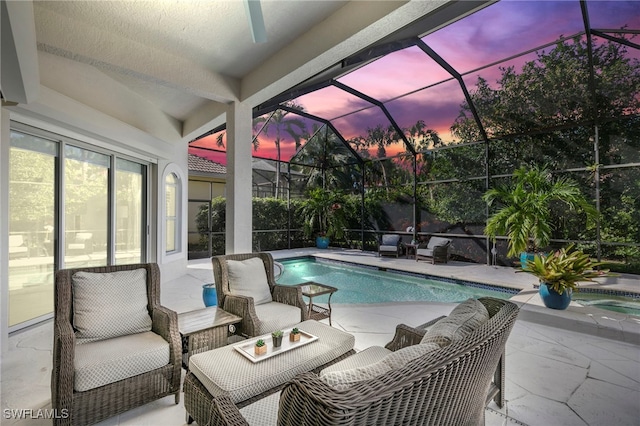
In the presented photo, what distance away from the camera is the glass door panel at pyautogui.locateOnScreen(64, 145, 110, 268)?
14.1 feet

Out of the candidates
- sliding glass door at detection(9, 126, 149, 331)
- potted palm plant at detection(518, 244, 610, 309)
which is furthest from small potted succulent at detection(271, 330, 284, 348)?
potted palm plant at detection(518, 244, 610, 309)

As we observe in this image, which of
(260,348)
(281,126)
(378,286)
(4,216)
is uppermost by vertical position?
(281,126)

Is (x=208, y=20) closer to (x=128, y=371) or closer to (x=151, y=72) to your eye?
(x=151, y=72)

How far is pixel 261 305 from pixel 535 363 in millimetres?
2722

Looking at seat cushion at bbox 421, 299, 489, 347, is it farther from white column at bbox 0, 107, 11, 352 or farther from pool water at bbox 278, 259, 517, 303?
white column at bbox 0, 107, 11, 352

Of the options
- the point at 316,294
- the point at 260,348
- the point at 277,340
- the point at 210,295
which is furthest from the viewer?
the point at 210,295

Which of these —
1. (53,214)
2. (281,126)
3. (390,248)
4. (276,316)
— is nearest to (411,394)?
(276,316)

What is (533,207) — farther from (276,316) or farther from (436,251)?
(276,316)

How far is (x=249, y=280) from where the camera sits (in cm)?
332

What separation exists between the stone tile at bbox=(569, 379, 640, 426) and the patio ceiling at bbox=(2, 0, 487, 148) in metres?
3.28

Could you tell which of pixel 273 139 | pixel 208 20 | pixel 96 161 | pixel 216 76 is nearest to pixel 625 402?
pixel 208 20

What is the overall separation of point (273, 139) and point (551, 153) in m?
8.02

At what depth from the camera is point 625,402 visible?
2.27m

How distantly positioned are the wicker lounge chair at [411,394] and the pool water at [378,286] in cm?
424
